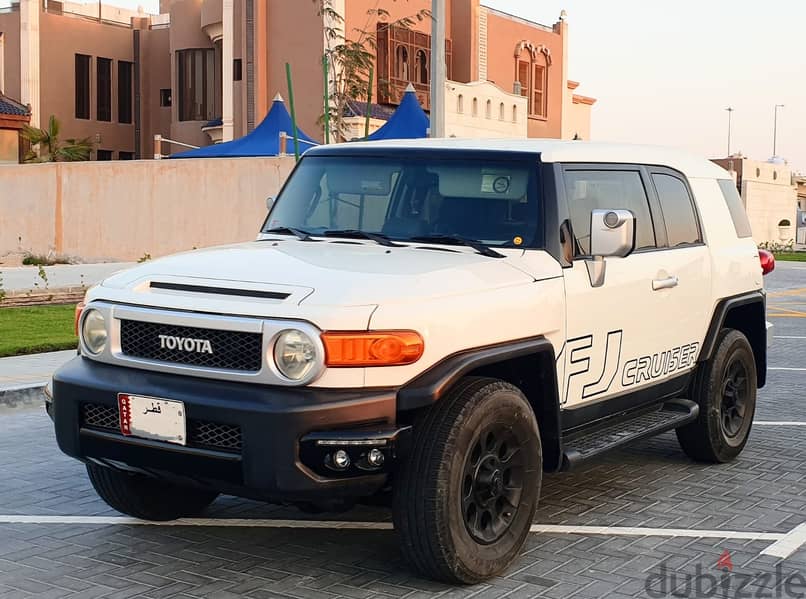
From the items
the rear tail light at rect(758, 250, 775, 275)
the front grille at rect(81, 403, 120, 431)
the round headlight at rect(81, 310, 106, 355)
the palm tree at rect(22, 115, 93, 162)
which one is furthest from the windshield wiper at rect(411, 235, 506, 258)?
the palm tree at rect(22, 115, 93, 162)

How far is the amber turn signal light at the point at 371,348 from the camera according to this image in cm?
480

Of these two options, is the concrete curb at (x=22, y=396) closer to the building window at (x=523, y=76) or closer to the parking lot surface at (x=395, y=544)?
the parking lot surface at (x=395, y=544)

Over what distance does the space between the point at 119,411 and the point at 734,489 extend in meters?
3.79

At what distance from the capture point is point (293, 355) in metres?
4.84

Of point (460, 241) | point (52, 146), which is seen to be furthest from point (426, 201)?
point (52, 146)

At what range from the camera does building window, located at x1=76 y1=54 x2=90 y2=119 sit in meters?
49.6

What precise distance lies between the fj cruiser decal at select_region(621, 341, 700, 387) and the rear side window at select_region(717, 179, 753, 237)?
1175 millimetres

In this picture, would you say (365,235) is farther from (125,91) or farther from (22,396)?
(125,91)

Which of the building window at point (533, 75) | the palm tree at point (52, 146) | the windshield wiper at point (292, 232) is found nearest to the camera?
the windshield wiper at point (292, 232)

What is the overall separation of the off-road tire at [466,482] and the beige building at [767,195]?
237 feet

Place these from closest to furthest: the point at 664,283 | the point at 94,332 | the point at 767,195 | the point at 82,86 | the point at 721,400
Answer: the point at 94,332 → the point at 664,283 → the point at 721,400 → the point at 82,86 → the point at 767,195

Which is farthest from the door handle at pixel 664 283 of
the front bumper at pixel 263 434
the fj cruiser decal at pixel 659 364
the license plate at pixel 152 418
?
the license plate at pixel 152 418

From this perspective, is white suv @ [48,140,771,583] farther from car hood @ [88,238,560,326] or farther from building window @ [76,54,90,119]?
building window @ [76,54,90,119]

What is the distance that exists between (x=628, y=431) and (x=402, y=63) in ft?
118
